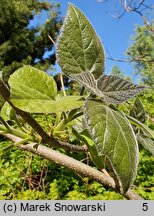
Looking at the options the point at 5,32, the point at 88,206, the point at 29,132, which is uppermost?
the point at 5,32

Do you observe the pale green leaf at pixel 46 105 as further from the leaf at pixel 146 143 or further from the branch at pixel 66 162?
the branch at pixel 66 162

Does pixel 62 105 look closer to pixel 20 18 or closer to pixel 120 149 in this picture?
pixel 120 149

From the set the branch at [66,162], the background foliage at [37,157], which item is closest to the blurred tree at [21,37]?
the background foliage at [37,157]

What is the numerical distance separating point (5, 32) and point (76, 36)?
12094mm

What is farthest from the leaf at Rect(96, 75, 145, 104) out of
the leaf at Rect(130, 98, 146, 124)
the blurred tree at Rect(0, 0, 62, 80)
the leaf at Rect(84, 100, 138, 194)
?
the blurred tree at Rect(0, 0, 62, 80)

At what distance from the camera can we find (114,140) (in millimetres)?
256

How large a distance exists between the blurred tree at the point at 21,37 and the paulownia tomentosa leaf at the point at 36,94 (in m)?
10.6

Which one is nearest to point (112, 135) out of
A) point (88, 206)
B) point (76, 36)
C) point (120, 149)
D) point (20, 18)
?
point (120, 149)

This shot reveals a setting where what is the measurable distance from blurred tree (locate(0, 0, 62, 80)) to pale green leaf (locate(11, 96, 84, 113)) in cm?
1060

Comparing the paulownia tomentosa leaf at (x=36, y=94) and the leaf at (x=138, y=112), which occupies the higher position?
the paulownia tomentosa leaf at (x=36, y=94)

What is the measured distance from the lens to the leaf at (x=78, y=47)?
1.08 ft

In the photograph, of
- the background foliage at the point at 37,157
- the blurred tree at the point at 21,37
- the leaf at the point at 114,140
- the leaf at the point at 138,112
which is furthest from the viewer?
the blurred tree at the point at 21,37

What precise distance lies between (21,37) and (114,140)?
11.8m

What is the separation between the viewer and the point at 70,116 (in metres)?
0.33
